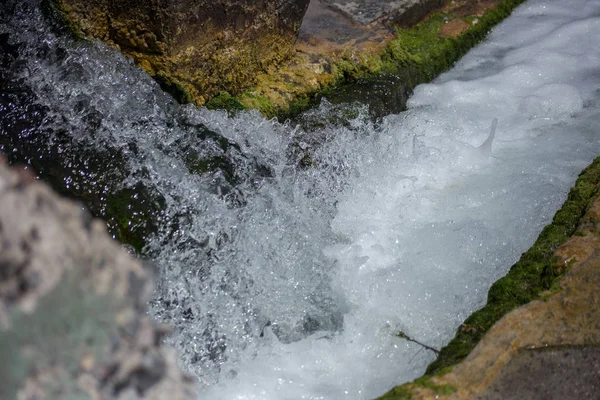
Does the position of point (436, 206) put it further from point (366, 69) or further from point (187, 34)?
point (187, 34)

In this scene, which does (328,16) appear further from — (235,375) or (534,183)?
(235,375)

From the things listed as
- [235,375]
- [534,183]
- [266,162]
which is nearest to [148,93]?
[266,162]

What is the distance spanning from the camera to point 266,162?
2820mm

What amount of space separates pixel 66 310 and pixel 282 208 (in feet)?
6.11

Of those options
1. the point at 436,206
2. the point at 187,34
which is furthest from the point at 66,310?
the point at 436,206

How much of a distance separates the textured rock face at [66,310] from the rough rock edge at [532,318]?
0.94 m

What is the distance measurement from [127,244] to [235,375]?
0.61 m

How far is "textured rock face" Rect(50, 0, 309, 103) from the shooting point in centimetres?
279

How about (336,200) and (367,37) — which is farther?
(367,37)

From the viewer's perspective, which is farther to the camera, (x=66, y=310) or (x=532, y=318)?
(x=532, y=318)

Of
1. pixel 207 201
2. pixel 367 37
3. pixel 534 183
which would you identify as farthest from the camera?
pixel 367 37

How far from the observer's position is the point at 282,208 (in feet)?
8.91

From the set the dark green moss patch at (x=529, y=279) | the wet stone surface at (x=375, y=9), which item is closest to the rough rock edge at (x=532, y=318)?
the dark green moss patch at (x=529, y=279)

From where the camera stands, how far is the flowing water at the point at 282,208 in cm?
232
